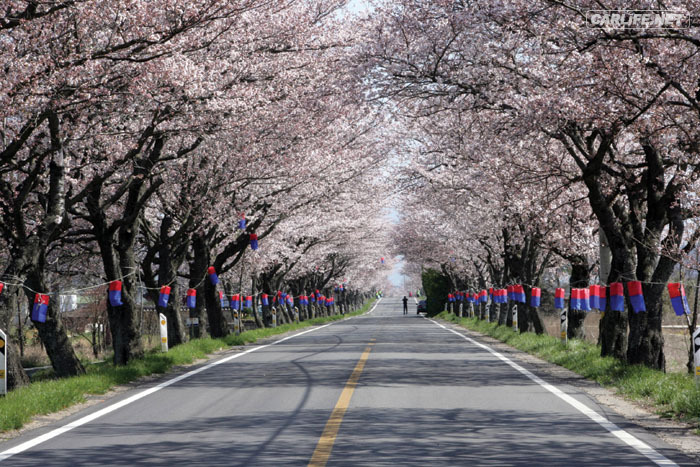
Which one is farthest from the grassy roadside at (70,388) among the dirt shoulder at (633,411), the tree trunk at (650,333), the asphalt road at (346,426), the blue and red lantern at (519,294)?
the blue and red lantern at (519,294)

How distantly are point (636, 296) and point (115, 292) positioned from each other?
35.9ft

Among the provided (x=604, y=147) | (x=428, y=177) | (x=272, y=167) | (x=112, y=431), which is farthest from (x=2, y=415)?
(x=428, y=177)

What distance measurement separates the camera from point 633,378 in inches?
540

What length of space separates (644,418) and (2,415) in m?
7.86

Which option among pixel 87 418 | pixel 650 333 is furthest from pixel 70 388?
pixel 650 333

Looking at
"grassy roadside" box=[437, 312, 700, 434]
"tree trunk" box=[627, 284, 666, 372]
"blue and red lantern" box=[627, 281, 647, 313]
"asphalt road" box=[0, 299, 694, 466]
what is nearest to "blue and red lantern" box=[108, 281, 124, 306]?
"asphalt road" box=[0, 299, 694, 466]

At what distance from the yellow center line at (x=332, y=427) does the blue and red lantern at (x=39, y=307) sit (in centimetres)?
570

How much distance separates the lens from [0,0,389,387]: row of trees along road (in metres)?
11.3

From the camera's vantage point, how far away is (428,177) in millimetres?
26781

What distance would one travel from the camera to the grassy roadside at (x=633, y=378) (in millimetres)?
10742

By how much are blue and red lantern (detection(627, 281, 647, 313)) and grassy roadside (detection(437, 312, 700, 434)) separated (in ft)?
3.52

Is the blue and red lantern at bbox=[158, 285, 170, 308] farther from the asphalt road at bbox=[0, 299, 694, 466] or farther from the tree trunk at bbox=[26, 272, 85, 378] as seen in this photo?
the asphalt road at bbox=[0, 299, 694, 466]

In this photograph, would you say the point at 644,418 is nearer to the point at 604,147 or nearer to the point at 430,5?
the point at 604,147

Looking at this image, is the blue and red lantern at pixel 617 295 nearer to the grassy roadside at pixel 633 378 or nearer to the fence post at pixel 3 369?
the grassy roadside at pixel 633 378
